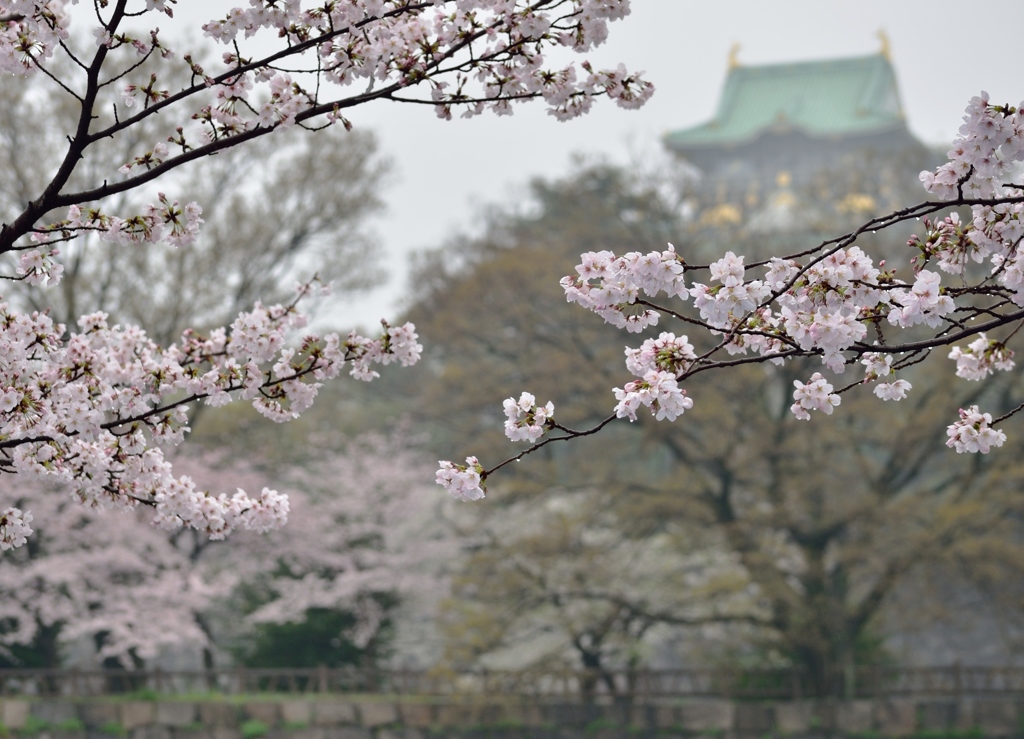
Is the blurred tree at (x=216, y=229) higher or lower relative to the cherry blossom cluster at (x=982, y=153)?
higher

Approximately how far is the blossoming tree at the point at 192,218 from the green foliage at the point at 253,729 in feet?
35.9

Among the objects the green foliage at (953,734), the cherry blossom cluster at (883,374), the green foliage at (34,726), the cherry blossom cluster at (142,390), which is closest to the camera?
A: the cherry blossom cluster at (883,374)

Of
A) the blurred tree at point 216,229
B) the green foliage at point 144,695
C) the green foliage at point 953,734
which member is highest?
the blurred tree at point 216,229

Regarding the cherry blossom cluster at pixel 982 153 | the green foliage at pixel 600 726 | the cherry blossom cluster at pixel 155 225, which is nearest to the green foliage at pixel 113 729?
the green foliage at pixel 600 726

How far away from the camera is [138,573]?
641 inches

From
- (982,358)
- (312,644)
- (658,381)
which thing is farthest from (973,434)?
(312,644)

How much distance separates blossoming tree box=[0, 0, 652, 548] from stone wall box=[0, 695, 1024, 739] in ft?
36.6

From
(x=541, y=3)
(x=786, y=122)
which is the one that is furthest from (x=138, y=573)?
(x=786, y=122)

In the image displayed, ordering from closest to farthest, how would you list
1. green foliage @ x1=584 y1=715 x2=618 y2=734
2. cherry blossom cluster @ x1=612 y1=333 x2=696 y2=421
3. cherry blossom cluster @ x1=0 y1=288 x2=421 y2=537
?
cherry blossom cluster @ x1=612 y1=333 x2=696 y2=421 < cherry blossom cluster @ x1=0 y1=288 x2=421 y2=537 < green foliage @ x1=584 y1=715 x2=618 y2=734

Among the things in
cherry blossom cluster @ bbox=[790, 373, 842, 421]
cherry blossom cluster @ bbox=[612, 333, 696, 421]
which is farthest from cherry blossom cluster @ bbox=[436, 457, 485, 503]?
cherry blossom cluster @ bbox=[790, 373, 842, 421]

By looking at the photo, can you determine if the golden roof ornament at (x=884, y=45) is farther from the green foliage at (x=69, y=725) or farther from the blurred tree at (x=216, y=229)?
the green foliage at (x=69, y=725)

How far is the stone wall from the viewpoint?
593 inches

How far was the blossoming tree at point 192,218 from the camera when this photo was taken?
13.0 ft

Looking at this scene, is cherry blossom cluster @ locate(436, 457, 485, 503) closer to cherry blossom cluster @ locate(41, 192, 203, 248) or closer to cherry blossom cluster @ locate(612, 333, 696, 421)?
cherry blossom cluster @ locate(612, 333, 696, 421)
